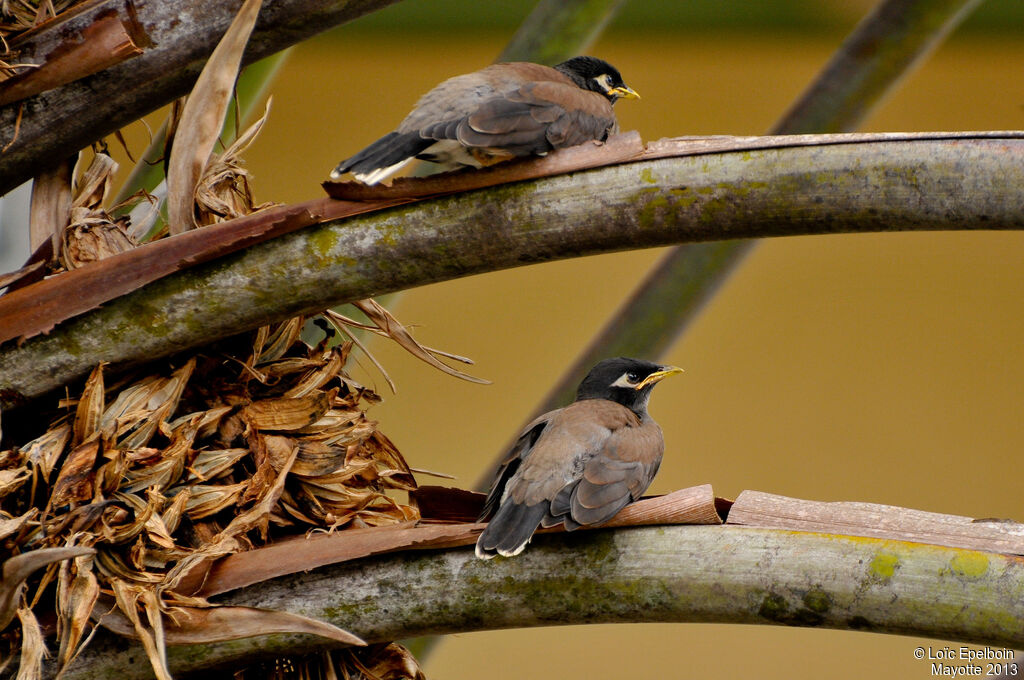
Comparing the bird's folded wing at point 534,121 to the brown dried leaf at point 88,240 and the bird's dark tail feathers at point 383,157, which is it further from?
the brown dried leaf at point 88,240

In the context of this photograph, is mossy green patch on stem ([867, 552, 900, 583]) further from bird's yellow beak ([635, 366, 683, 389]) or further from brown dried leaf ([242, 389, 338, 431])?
bird's yellow beak ([635, 366, 683, 389])

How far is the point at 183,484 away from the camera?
1660 mm

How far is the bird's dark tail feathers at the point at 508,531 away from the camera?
1448 mm

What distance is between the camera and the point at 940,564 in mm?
1313

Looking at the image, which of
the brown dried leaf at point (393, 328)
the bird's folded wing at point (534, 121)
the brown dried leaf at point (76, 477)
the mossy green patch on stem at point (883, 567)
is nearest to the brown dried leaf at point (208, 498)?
the brown dried leaf at point (76, 477)

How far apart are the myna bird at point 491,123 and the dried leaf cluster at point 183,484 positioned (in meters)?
0.32

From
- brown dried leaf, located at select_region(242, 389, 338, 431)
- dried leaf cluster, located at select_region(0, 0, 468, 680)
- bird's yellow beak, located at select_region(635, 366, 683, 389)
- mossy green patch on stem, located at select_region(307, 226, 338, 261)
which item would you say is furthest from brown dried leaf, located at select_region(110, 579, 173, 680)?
bird's yellow beak, located at select_region(635, 366, 683, 389)

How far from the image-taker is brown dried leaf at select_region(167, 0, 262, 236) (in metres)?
1.60

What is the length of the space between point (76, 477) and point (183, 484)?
0.14 m

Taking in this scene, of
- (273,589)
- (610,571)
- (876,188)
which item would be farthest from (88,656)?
(876,188)

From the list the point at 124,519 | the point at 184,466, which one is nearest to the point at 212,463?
the point at 184,466

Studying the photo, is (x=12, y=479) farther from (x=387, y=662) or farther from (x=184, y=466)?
(x=387, y=662)

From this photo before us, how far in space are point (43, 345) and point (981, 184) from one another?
1.18 metres

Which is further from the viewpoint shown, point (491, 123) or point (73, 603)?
point (491, 123)
